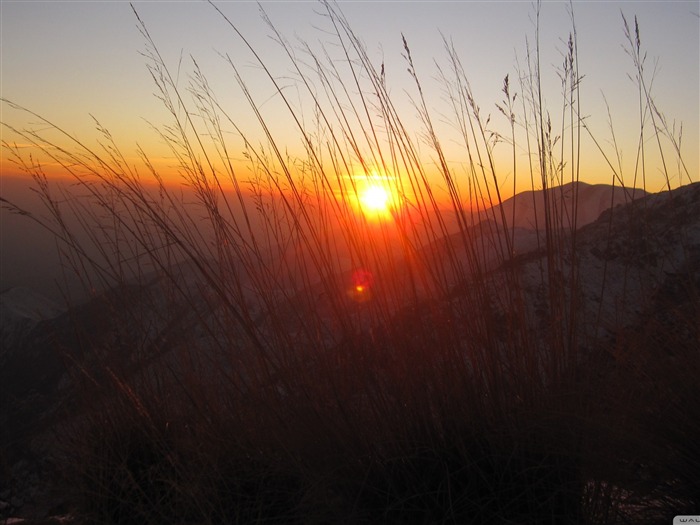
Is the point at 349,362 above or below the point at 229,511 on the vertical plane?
above

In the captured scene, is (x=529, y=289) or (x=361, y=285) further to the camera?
(x=529, y=289)

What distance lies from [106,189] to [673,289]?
8.37 feet

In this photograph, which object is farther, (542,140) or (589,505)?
(542,140)

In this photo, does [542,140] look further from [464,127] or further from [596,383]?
[596,383]

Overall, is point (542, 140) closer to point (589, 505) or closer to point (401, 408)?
point (401, 408)

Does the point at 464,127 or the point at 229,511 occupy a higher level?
the point at 464,127

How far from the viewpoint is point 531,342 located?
1.56 m

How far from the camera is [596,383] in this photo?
5.43 feet

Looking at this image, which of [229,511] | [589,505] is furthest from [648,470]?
[229,511]

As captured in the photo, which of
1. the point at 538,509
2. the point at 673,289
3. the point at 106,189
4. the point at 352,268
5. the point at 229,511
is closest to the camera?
the point at 538,509

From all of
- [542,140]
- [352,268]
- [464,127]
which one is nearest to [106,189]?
[352,268]

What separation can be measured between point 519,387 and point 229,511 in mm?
914

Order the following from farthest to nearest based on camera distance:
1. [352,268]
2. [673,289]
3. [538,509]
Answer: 1. [673,289]
2. [352,268]
3. [538,509]

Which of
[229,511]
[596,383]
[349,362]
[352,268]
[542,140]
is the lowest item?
[229,511]
